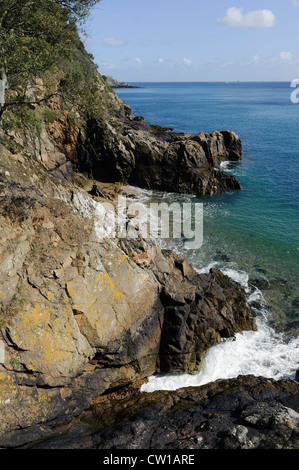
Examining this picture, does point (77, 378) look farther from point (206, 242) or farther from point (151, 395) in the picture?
point (206, 242)

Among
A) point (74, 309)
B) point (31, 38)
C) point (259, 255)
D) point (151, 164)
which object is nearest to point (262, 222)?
point (259, 255)

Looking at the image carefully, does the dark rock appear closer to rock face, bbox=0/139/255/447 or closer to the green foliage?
rock face, bbox=0/139/255/447

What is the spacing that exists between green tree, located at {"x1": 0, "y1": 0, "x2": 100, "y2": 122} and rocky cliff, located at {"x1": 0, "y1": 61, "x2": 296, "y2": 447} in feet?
11.0

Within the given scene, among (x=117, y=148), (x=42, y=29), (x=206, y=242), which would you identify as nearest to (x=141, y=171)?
(x=117, y=148)

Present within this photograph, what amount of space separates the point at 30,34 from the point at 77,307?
15.5 meters

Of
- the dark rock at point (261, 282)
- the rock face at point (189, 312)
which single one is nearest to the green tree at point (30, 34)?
the rock face at point (189, 312)

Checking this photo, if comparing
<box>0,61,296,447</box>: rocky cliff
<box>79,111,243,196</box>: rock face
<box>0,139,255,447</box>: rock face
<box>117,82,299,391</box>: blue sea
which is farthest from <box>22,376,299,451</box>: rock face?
<box>79,111,243,196</box>: rock face

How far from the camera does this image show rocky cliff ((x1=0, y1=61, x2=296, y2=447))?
35.4ft

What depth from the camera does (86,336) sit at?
41.3 feet

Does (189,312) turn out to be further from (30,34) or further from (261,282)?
(30,34)

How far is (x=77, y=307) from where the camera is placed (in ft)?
40.7

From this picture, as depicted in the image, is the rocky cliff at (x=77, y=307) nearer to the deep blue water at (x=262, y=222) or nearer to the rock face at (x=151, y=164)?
the deep blue water at (x=262, y=222)

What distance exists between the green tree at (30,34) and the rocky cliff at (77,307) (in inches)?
132

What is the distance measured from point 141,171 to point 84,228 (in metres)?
26.7
